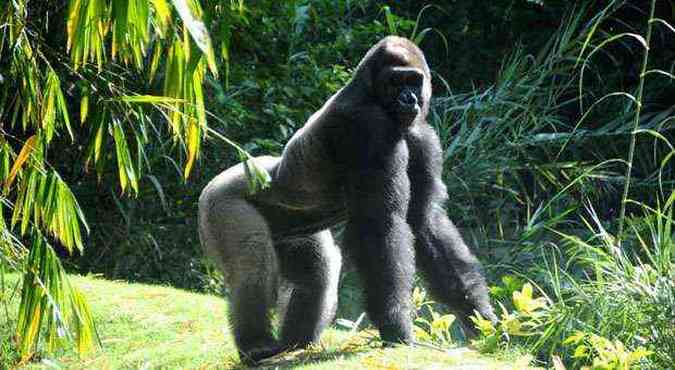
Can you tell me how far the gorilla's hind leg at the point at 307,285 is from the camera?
171 inches

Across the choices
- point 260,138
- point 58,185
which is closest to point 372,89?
point 58,185

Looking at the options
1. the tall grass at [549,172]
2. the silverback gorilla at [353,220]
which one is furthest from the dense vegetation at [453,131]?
the silverback gorilla at [353,220]

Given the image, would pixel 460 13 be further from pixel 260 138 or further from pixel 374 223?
pixel 374 223

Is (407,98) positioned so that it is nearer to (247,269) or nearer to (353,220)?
(353,220)

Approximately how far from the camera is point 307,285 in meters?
4.42

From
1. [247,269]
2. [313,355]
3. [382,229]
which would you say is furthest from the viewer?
[247,269]

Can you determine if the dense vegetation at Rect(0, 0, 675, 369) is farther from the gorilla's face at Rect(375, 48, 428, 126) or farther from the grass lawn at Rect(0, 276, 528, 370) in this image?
the gorilla's face at Rect(375, 48, 428, 126)

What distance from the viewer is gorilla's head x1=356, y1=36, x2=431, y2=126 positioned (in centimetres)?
404

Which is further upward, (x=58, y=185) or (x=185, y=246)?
(x=58, y=185)

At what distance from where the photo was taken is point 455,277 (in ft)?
13.9

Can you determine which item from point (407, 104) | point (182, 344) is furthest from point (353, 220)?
point (182, 344)

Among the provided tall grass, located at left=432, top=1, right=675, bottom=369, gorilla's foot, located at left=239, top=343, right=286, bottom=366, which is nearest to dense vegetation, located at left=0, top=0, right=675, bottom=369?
tall grass, located at left=432, top=1, right=675, bottom=369

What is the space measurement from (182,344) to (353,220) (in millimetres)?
1238

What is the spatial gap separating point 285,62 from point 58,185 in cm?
455
